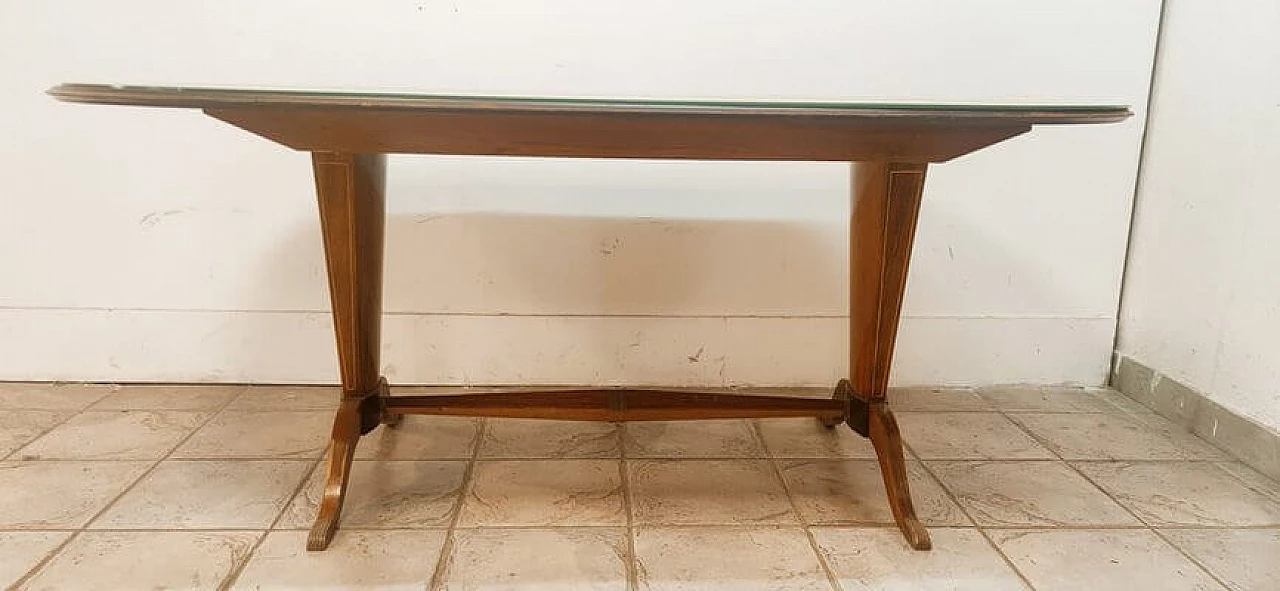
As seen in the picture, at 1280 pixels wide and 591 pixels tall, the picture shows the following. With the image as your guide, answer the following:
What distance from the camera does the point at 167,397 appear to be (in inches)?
81.4

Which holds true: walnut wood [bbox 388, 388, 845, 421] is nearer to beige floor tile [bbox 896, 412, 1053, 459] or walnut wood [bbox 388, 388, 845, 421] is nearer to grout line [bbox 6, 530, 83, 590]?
beige floor tile [bbox 896, 412, 1053, 459]

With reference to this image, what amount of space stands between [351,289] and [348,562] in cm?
48

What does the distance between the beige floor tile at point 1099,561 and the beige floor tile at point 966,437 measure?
14.1 inches

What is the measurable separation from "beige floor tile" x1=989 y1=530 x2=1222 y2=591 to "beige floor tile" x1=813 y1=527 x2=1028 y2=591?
0.05m

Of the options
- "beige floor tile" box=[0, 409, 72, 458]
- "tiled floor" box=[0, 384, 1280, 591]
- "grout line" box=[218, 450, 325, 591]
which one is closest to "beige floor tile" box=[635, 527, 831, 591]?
"tiled floor" box=[0, 384, 1280, 591]

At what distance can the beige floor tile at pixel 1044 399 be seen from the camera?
2115 millimetres

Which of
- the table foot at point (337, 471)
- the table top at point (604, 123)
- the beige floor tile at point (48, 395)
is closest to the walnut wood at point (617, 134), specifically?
the table top at point (604, 123)

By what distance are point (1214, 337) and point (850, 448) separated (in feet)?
3.08

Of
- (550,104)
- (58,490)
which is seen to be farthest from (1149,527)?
(58,490)

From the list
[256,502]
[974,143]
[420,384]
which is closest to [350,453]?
[256,502]

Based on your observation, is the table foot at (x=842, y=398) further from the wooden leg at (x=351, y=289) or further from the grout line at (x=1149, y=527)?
the wooden leg at (x=351, y=289)

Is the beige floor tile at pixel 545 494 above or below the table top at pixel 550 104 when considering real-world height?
below

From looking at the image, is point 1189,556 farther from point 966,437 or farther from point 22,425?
point 22,425

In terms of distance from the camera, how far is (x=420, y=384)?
86.3 inches
